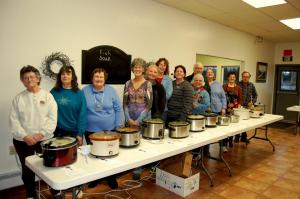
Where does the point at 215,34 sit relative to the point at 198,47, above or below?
above

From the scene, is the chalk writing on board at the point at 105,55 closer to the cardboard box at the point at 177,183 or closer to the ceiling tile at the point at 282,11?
the cardboard box at the point at 177,183

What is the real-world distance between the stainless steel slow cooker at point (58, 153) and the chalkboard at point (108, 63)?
1.67 m

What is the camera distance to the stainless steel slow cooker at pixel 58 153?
1606mm

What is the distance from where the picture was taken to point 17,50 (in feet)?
8.59

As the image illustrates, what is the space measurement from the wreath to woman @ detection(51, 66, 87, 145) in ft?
1.84

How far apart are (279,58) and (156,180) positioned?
6.71m

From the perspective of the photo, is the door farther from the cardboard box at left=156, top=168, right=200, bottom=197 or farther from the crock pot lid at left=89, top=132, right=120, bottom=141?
the crock pot lid at left=89, top=132, right=120, bottom=141

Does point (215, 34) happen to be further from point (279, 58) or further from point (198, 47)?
point (279, 58)

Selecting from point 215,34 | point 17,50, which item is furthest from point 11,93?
point 215,34

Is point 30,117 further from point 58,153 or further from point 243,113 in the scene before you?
point 243,113

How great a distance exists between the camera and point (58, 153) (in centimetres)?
161

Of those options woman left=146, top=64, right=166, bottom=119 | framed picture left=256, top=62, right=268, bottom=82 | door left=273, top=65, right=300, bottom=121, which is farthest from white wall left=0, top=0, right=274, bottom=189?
door left=273, top=65, right=300, bottom=121

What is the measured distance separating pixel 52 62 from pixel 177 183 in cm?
196

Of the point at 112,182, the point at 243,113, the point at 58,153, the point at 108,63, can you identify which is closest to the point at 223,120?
the point at 243,113
